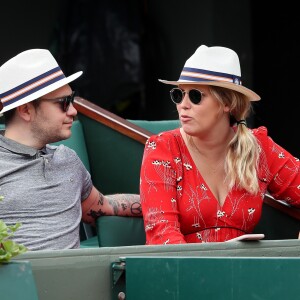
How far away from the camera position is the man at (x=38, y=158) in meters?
4.14

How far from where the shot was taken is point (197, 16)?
7273 millimetres

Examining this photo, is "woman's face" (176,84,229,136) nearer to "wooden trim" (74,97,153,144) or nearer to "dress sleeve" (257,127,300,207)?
"dress sleeve" (257,127,300,207)

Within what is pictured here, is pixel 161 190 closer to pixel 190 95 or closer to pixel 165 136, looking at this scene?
pixel 165 136

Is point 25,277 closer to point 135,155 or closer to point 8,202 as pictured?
point 8,202

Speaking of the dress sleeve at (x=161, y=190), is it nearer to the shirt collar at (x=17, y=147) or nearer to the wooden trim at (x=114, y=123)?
the shirt collar at (x=17, y=147)

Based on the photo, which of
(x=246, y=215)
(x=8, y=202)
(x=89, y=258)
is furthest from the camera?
(x=246, y=215)

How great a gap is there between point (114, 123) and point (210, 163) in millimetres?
944

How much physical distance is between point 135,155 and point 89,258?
2.34 m

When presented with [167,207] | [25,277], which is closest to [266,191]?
[167,207]

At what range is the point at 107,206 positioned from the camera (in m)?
4.58

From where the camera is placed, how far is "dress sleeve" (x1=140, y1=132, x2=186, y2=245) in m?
4.19

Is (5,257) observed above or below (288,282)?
above

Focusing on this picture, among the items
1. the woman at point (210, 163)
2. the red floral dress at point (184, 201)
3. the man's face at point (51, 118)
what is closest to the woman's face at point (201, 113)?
the woman at point (210, 163)

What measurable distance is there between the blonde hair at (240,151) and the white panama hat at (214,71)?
46mm
